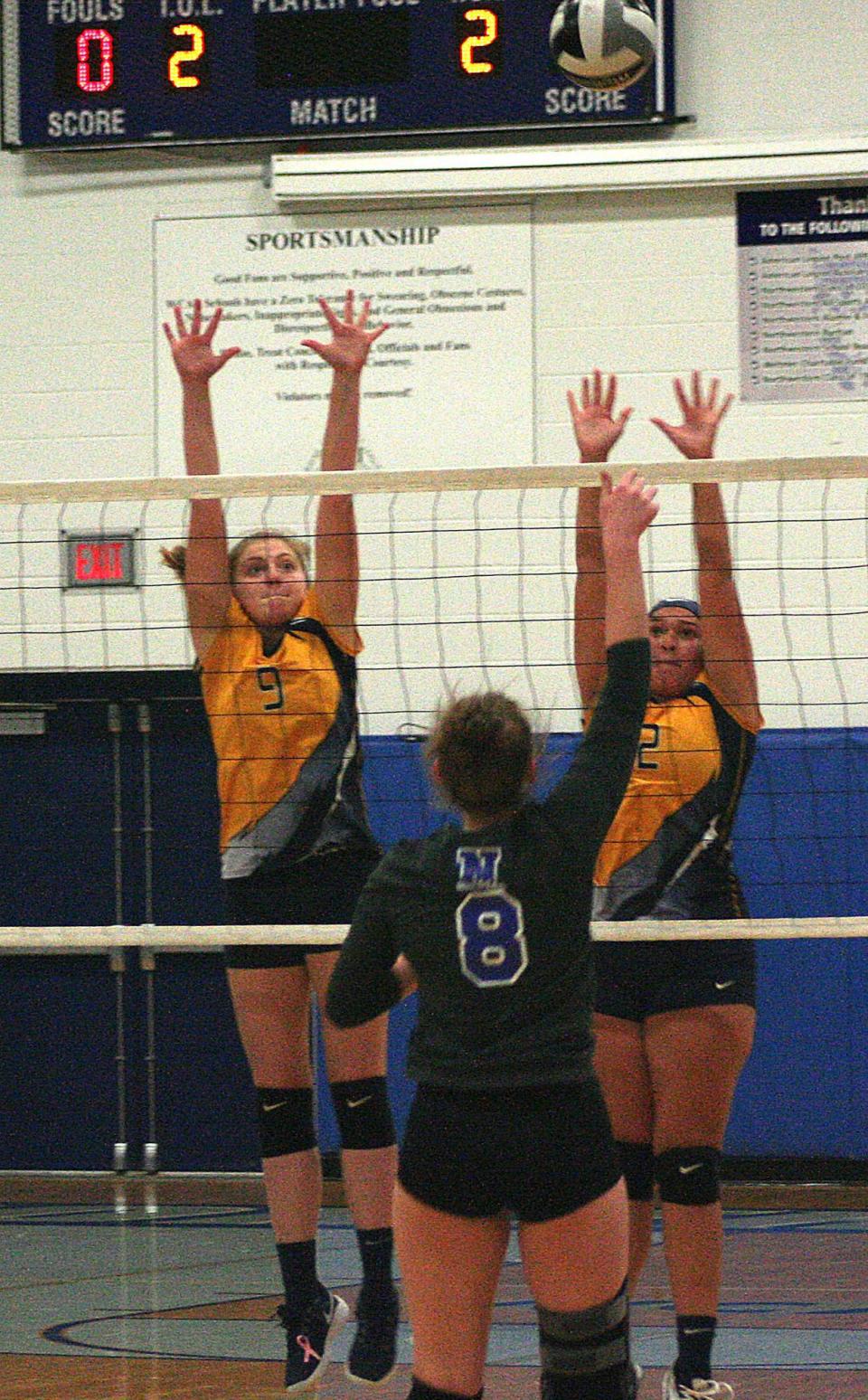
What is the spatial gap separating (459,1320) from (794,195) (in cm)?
665

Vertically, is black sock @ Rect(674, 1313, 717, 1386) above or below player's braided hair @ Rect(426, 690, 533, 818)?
below

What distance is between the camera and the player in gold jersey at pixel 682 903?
425 centimetres

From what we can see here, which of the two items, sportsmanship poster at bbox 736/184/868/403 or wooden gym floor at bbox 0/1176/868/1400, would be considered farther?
sportsmanship poster at bbox 736/184/868/403

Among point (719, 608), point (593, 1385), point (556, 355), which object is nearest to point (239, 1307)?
point (719, 608)

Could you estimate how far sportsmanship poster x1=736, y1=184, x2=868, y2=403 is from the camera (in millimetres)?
8461

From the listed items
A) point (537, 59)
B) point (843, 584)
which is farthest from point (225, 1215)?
point (537, 59)

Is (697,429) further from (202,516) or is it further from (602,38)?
(602,38)

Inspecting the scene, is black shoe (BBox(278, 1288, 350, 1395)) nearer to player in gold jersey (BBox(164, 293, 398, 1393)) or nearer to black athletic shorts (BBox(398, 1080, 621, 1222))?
player in gold jersey (BBox(164, 293, 398, 1393))

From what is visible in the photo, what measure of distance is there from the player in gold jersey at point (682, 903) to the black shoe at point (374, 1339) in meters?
0.58

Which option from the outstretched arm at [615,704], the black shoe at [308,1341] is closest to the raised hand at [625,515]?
the outstretched arm at [615,704]

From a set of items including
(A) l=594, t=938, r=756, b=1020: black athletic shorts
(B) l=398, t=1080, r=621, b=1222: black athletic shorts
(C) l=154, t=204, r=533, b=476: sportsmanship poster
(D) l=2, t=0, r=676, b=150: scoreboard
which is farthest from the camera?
(C) l=154, t=204, r=533, b=476: sportsmanship poster

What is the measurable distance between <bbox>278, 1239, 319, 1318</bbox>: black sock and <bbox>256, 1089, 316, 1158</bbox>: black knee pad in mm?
213

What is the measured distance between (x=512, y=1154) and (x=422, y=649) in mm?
6085

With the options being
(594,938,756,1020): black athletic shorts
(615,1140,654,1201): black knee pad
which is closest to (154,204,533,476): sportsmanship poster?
(594,938,756,1020): black athletic shorts
